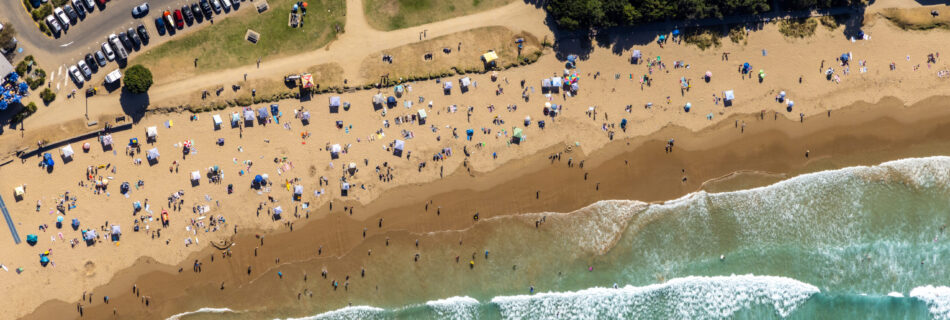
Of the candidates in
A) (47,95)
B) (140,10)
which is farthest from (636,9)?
(47,95)

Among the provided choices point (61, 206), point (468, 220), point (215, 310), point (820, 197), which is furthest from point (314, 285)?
point (820, 197)

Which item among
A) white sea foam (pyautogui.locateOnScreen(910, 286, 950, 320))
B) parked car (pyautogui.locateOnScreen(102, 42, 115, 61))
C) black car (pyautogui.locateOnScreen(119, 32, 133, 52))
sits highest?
black car (pyautogui.locateOnScreen(119, 32, 133, 52))

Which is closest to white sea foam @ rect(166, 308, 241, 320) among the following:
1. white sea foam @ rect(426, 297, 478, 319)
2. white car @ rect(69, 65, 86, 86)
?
white sea foam @ rect(426, 297, 478, 319)

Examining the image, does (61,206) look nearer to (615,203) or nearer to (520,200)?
(520,200)

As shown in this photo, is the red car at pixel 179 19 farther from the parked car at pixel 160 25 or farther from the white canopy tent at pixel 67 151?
the white canopy tent at pixel 67 151

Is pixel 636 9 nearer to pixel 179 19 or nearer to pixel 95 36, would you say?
pixel 179 19

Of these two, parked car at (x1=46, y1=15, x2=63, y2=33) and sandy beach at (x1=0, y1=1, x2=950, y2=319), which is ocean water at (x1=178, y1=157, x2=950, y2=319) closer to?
sandy beach at (x1=0, y1=1, x2=950, y2=319)

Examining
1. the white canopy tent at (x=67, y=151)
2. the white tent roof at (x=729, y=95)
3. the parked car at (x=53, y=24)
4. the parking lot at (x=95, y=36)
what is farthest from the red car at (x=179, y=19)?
the white tent roof at (x=729, y=95)
